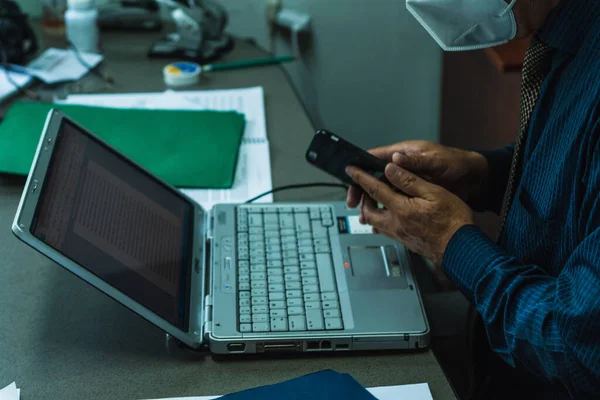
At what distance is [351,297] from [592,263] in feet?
0.95

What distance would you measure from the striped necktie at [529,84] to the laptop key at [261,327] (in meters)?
0.36

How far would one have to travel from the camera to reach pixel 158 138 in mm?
1261

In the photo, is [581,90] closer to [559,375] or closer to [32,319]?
[559,375]

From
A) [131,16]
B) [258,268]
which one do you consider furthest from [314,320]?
[131,16]

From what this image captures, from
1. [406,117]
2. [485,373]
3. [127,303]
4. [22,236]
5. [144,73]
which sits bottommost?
[406,117]

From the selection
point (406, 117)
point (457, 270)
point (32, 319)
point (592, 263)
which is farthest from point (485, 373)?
point (406, 117)

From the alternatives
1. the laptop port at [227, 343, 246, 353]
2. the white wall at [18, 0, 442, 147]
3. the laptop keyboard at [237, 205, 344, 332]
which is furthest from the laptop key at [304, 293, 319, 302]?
the white wall at [18, 0, 442, 147]

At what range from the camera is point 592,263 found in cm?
70

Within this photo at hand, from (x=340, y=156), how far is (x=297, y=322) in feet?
0.93

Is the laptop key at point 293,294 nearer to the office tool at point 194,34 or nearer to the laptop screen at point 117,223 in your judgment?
the laptop screen at point 117,223

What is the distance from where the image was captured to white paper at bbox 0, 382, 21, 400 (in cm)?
73

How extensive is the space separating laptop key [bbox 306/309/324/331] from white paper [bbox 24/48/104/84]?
949mm

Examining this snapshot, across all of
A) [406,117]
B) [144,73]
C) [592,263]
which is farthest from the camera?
[406,117]

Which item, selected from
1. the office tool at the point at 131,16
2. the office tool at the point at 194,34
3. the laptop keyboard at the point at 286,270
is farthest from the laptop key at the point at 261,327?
the office tool at the point at 131,16
